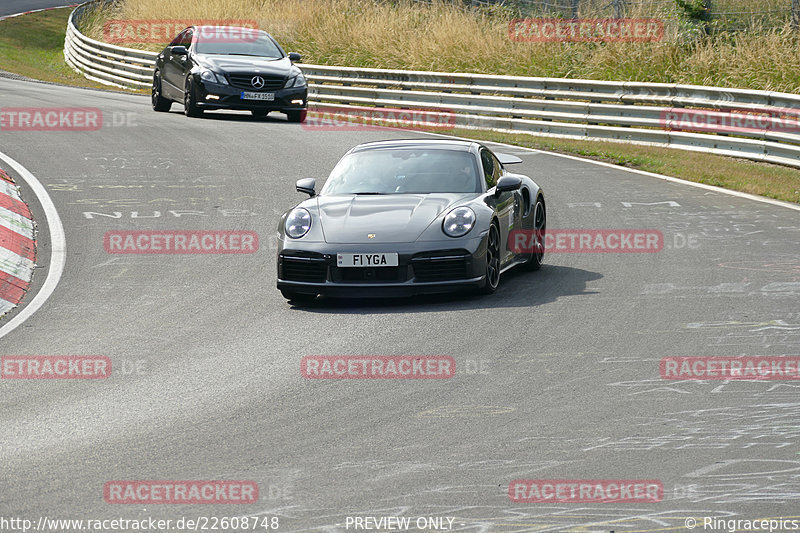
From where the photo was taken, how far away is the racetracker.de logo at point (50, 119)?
21688 mm

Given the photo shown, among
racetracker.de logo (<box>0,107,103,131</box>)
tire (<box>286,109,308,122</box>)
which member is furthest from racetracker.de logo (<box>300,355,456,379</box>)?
tire (<box>286,109,308,122</box>)

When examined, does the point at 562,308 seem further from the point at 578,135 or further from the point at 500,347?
the point at 578,135

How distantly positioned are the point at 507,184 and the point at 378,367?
333cm

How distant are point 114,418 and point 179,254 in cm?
582

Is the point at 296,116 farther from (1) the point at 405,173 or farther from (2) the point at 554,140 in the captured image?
(1) the point at 405,173

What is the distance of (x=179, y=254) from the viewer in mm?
12516

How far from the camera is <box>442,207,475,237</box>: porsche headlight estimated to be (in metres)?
10.1

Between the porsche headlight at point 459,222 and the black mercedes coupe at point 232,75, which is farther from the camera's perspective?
the black mercedes coupe at point 232,75

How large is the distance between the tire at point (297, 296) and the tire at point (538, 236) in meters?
2.35

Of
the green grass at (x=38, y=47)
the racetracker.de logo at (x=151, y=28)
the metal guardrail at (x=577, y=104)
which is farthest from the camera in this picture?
the green grass at (x=38, y=47)

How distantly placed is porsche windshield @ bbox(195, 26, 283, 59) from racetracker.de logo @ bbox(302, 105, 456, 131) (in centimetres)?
161

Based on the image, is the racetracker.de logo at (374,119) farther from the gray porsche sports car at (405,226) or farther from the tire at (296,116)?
the gray porsche sports car at (405,226)

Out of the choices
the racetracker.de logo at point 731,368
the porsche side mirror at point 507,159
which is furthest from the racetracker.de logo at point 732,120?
the racetracker.de logo at point 731,368

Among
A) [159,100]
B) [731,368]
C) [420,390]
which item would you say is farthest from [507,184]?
[159,100]
